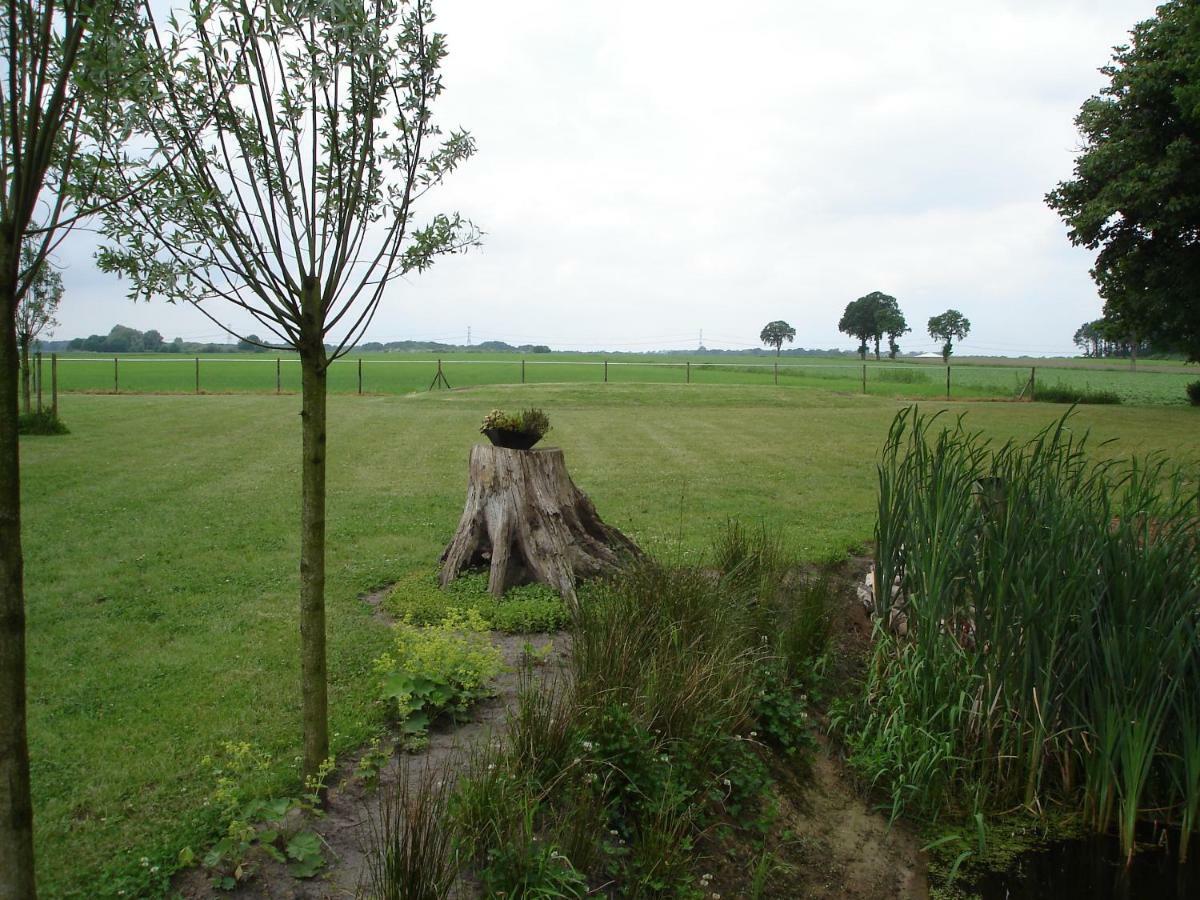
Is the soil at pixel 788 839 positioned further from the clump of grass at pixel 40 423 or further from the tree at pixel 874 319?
the tree at pixel 874 319

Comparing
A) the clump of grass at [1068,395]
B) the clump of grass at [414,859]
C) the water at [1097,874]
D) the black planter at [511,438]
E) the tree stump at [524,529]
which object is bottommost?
the water at [1097,874]

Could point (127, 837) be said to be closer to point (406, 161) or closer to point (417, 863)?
point (417, 863)

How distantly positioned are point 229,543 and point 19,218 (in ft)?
23.6

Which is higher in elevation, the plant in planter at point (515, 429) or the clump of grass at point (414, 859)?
the plant in planter at point (515, 429)

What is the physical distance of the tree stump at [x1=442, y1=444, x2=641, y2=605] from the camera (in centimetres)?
702

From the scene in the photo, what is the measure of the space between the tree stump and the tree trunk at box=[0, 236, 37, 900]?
174 inches

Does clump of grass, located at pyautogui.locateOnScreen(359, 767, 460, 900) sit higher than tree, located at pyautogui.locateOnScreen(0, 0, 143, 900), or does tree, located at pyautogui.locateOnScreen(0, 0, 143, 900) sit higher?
tree, located at pyautogui.locateOnScreen(0, 0, 143, 900)

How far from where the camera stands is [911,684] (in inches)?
203

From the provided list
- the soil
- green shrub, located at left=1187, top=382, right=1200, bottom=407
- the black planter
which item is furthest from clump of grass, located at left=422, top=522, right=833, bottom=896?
green shrub, located at left=1187, top=382, right=1200, bottom=407

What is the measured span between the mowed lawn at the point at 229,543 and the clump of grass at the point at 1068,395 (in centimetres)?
932

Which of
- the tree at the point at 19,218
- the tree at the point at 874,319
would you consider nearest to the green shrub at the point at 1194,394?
the tree at the point at 19,218

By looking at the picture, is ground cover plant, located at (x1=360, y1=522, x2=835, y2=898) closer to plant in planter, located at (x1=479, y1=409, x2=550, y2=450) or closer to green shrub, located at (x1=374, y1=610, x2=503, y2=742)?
green shrub, located at (x1=374, y1=610, x2=503, y2=742)

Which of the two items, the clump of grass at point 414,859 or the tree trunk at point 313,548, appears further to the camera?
the tree trunk at point 313,548

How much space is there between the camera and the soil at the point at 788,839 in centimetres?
331
